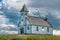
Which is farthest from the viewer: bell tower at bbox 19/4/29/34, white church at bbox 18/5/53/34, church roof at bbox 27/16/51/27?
bell tower at bbox 19/4/29/34

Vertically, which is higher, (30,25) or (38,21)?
(38,21)

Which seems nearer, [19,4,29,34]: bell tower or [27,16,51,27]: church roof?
[27,16,51,27]: church roof

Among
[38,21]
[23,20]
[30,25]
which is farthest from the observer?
[38,21]

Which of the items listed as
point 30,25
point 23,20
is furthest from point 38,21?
point 23,20

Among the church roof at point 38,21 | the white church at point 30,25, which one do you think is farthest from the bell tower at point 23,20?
the church roof at point 38,21

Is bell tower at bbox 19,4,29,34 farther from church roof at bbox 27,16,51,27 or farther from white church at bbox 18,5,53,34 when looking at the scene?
church roof at bbox 27,16,51,27

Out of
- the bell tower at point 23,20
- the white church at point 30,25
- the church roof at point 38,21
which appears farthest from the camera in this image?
the bell tower at point 23,20

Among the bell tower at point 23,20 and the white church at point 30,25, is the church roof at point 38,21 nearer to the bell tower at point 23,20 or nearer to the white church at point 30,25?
the white church at point 30,25

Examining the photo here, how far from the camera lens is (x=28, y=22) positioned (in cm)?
6475

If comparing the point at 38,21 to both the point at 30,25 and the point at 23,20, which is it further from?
the point at 23,20

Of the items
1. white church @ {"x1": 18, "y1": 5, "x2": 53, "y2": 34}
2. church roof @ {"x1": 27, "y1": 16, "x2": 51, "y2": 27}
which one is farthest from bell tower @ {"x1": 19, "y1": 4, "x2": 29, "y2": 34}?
church roof @ {"x1": 27, "y1": 16, "x2": 51, "y2": 27}

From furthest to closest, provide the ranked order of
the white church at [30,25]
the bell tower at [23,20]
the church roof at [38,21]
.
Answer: the bell tower at [23,20], the church roof at [38,21], the white church at [30,25]

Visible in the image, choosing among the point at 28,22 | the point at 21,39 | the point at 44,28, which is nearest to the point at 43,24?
the point at 44,28

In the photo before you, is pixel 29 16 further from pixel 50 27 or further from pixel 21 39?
pixel 21 39
